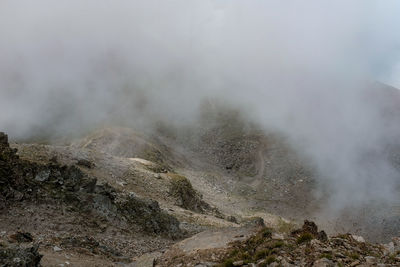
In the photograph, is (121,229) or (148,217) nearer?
(121,229)

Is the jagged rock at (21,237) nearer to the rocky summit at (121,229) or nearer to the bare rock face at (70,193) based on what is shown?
the rocky summit at (121,229)

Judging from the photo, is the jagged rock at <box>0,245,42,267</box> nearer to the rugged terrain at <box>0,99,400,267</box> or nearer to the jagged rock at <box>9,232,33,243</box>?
the rugged terrain at <box>0,99,400,267</box>

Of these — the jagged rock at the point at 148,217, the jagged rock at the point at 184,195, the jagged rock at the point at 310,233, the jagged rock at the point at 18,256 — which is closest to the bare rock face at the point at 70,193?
the jagged rock at the point at 148,217

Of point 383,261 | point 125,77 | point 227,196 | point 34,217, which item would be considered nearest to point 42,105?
point 125,77

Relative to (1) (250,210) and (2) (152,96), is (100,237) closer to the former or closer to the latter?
(1) (250,210)

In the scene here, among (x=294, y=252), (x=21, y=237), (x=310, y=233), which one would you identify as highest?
(x=310, y=233)

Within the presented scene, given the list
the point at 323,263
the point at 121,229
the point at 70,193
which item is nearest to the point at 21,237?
the point at 70,193

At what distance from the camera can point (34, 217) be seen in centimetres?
2175

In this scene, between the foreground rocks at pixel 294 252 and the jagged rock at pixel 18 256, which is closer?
the foreground rocks at pixel 294 252

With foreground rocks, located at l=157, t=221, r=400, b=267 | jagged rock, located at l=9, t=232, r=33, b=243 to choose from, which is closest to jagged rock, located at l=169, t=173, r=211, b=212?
jagged rock, located at l=9, t=232, r=33, b=243

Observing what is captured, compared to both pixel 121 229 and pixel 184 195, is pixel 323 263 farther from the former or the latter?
pixel 184 195

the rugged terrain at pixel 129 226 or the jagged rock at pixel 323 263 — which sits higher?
the rugged terrain at pixel 129 226

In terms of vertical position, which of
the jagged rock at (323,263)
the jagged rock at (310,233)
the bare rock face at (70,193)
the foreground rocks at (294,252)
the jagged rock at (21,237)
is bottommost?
the jagged rock at (21,237)

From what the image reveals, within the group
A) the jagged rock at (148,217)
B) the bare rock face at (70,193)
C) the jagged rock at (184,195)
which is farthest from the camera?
the jagged rock at (184,195)
